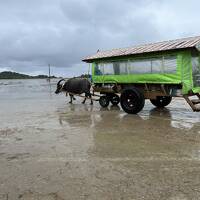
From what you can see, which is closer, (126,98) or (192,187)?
(192,187)

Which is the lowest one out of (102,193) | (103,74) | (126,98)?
(102,193)

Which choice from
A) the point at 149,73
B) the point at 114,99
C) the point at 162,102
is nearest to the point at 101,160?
the point at 149,73

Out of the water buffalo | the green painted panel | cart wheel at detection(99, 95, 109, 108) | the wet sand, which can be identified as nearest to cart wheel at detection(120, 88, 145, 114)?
the green painted panel

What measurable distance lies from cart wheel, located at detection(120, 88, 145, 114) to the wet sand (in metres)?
1.42

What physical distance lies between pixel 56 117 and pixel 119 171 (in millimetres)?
6859

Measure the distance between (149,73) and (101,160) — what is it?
647 centimetres

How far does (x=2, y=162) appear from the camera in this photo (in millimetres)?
6004

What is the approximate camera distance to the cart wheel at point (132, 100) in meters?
11.8

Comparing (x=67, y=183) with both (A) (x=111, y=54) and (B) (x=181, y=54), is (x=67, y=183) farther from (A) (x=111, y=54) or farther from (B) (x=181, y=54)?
(A) (x=111, y=54)

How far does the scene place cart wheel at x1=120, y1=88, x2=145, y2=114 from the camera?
11836mm

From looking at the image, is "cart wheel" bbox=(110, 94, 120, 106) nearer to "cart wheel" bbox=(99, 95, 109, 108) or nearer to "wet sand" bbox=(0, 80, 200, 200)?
"cart wheel" bbox=(99, 95, 109, 108)

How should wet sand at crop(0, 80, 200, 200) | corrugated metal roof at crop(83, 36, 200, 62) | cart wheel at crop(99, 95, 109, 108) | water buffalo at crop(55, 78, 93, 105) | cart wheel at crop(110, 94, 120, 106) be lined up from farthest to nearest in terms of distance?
water buffalo at crop(55, 78, 93, 105), cart wheel at crop(110, 94, 120, 106), cart wheel at crop(99, 95, 109, 108), corrugated metal roof at crop(83, 36, 200, 62), wet sand at crop(0, 80, 200, 200)

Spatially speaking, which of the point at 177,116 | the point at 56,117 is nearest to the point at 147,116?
the point at 177,116

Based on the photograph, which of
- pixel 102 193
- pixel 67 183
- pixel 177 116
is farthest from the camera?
pixel 177 116
